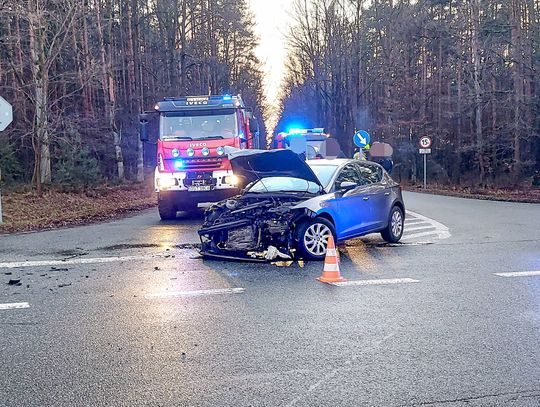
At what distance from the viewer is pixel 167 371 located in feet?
14.5

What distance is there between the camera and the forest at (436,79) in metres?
29.9

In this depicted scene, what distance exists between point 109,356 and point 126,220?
11.8m

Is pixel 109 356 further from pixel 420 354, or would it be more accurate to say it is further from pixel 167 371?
pixel 420 354

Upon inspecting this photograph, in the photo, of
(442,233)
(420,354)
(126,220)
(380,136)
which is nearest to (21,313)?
(420,354)

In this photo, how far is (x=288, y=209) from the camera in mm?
8898

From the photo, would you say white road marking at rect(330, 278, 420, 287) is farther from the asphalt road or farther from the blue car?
the blue car

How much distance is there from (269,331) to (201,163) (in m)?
9.98

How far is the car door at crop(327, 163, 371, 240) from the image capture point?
31.3 feet

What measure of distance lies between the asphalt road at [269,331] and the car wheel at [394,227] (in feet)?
3.69

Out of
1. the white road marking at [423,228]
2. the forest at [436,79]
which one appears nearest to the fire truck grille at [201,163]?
the white road marking at [423,228]

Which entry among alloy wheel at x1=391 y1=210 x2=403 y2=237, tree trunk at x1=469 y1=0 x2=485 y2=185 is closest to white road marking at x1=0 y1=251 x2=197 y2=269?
alloy wheel at x1=391 y1=210 x2=403 y2=237

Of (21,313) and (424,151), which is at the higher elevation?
(424,151)

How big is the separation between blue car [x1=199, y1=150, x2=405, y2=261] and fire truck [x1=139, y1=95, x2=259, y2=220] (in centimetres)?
456

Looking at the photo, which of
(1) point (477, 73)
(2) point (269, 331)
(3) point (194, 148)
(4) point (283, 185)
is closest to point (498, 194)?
(1) point (477, 73)
